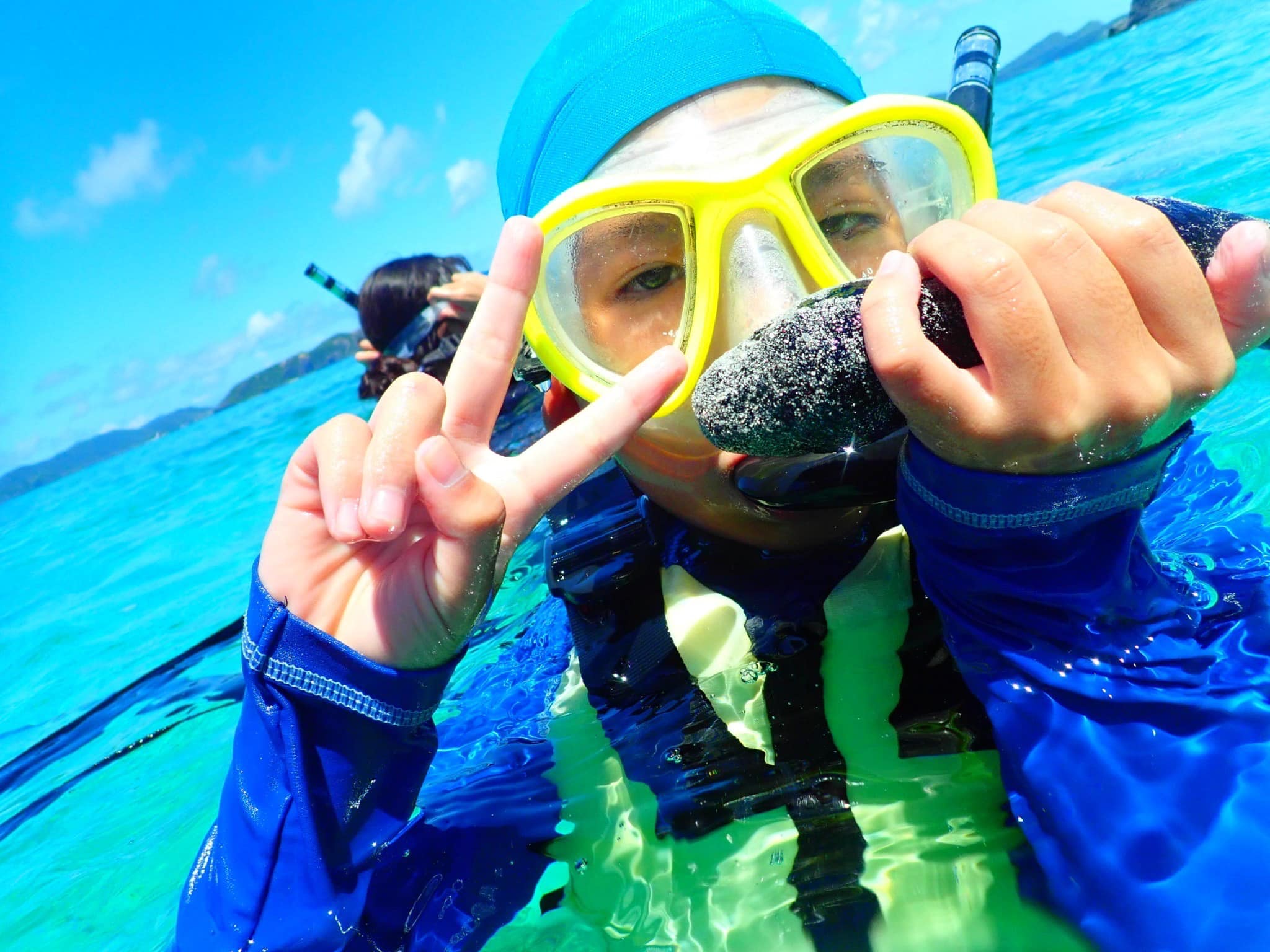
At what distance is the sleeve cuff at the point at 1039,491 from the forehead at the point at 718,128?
0.85 m

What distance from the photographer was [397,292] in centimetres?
657

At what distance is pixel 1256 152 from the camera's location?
16.7ft

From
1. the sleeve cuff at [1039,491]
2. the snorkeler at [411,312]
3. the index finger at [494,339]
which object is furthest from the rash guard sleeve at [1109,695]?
the snorkeler at [411,312]

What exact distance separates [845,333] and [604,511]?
113 centimetres

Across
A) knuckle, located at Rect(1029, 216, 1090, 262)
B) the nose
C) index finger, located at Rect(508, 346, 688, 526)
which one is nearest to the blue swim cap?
the nose

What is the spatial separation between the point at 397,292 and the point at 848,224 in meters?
5.36

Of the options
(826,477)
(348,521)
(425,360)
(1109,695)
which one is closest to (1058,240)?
(826,477)

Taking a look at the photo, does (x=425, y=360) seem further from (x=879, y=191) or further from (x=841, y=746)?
(x=841, y=746)

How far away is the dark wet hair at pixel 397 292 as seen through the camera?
259 inches

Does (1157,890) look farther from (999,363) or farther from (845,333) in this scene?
(845,333)

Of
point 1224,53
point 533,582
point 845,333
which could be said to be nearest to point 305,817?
point 845,333

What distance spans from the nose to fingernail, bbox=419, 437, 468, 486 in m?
0.72

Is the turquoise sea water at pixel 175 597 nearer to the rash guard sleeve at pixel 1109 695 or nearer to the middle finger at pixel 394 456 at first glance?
the rash guard sleeve at pixel 1109 695

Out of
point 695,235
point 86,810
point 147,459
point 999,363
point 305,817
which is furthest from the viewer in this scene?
point 147,459
